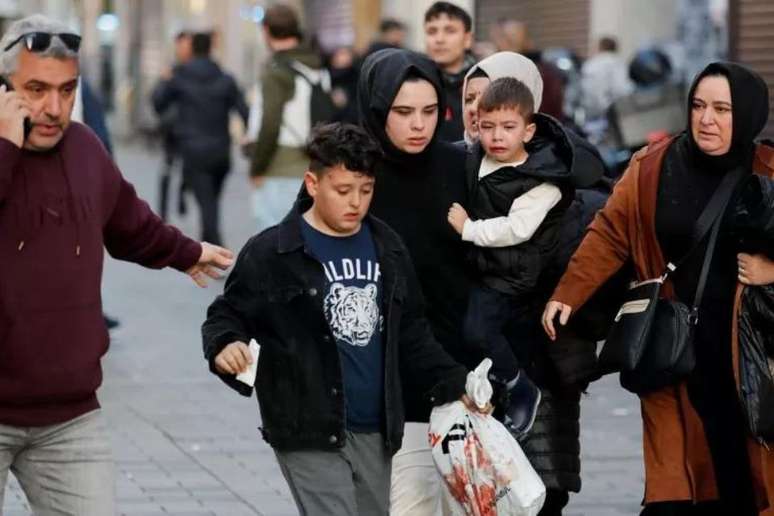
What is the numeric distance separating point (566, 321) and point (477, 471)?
76cm

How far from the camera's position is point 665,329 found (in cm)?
611

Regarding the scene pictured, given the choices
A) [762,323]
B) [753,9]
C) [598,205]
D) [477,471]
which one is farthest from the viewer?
[753,9]

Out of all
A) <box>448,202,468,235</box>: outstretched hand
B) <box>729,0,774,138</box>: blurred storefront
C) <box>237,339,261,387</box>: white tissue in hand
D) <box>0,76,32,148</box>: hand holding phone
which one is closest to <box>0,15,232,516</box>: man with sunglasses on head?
<box>0,76,32,148</box>: hand holding phone

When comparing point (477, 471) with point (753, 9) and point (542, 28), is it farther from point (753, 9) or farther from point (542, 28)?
point (542, 28)

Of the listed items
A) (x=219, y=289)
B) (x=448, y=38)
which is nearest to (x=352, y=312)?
(x=448, y=38)

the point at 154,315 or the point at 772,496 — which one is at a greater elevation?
the point at 772,496

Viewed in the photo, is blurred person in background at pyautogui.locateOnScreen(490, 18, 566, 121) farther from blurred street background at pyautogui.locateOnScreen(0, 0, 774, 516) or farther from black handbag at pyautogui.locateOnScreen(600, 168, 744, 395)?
black handbag at pyautogui.locateOnScreen(600, 168, 744, 395)

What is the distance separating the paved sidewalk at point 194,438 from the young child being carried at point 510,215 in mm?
1648

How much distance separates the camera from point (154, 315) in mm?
13773

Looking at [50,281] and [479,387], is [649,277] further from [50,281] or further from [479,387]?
[50,281]

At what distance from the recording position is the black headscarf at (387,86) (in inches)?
239

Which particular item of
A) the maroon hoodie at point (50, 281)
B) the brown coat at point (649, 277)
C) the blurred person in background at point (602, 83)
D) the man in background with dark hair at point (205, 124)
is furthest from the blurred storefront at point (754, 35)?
the maroon hoodie at point (50, 281)

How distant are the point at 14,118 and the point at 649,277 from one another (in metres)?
2.14

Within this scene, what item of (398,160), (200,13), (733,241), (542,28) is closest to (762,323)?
(733,241)
